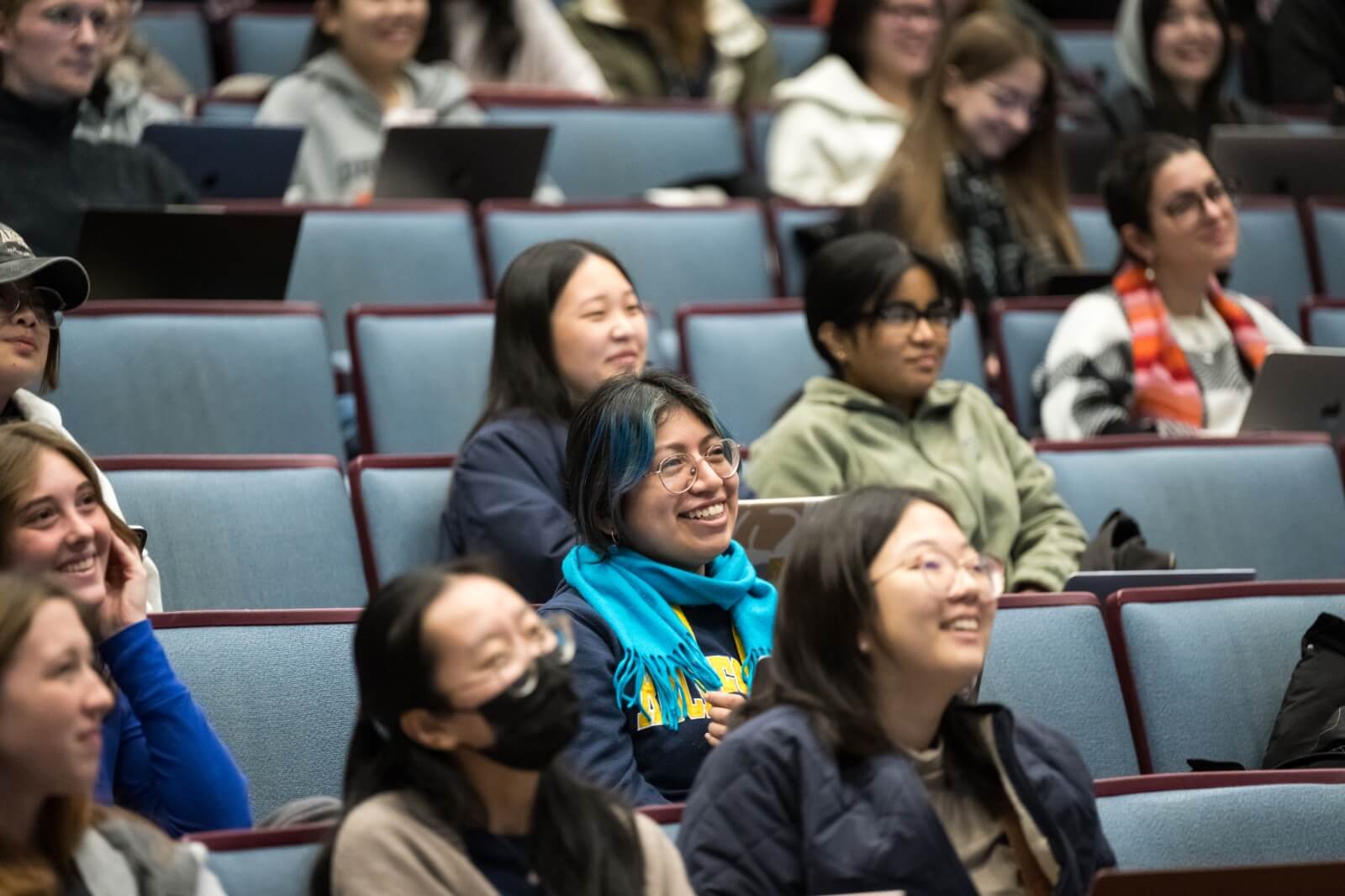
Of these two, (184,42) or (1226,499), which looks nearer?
(1226,499)

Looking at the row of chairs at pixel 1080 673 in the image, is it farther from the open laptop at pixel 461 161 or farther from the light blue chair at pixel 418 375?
the open laptop at pixel 461 161

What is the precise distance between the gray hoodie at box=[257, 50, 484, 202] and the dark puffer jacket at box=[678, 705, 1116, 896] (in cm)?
271

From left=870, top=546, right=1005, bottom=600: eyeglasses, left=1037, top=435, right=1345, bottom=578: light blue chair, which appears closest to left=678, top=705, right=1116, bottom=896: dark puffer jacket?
left=870, top=546, right=1005, bottom=600: eyeglasses

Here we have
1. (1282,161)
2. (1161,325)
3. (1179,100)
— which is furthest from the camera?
(1179,100)

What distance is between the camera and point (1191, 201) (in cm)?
377

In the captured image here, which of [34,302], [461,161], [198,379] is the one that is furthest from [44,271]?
[461,161]

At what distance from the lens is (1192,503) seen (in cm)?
313

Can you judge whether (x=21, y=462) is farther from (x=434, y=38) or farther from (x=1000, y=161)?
(x=434, y=38)

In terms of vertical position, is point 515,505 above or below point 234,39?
above

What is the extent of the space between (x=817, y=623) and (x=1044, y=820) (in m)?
0.27

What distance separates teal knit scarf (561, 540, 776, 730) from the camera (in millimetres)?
2217

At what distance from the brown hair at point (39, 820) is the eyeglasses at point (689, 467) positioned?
792mm

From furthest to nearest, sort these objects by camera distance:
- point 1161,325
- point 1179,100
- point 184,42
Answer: point 184,42 → point 1179,100 → point 1161,325

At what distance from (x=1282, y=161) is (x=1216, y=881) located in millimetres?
3304
